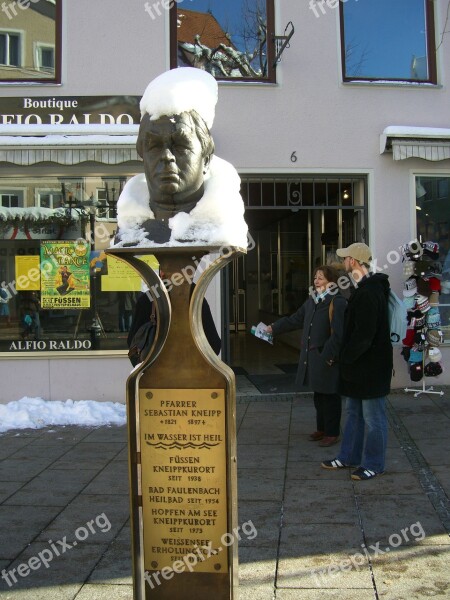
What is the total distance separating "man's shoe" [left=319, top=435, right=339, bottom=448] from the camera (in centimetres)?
645

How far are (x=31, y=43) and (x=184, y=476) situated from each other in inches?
302

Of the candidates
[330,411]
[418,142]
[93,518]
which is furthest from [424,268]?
[93,518]

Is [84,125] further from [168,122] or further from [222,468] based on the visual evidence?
[222,468]

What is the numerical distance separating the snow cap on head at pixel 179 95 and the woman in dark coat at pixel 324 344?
10.5 feet

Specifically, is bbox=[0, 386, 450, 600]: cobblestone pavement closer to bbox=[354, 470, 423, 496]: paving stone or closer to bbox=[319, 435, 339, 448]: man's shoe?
bbox=[354, 470, 423, 496]: paving stone

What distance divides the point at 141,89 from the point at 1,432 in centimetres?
471

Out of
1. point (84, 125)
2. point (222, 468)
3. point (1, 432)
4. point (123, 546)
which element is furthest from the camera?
point (84, 125)

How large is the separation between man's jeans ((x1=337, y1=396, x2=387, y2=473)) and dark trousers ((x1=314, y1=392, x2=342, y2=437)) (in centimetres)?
69

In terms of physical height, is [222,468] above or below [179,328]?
below

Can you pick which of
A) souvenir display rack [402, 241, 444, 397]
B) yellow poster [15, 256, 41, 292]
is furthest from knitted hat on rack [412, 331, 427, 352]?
yellow poster [15, 256, 41, 292]

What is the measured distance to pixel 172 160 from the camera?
9.79 ft

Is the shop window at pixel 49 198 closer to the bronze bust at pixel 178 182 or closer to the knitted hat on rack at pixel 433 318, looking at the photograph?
the knitted hat on rack at pixel 433 318

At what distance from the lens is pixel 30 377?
859cm

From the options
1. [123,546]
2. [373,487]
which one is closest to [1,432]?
[123,546]
